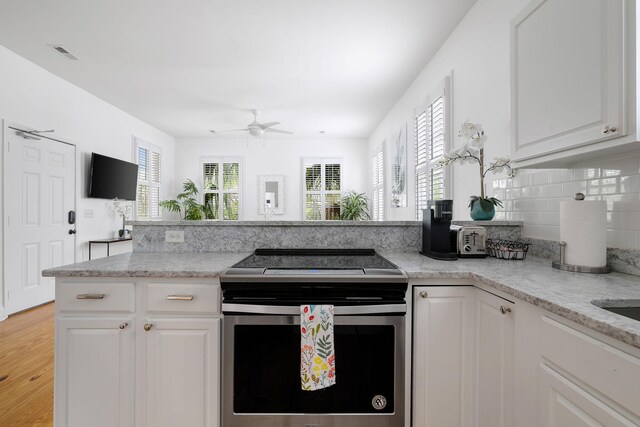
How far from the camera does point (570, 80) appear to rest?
1.20 m

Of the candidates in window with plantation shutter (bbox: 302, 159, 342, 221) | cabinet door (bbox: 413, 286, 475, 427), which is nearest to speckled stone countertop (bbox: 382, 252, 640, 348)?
cabinet door (bbox: 413, 286, 475, 427)

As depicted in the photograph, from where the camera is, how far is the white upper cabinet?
1009mm

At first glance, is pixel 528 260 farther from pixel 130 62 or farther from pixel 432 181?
pixel 130 62

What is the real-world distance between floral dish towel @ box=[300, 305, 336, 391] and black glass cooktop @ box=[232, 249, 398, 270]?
23 centimetres

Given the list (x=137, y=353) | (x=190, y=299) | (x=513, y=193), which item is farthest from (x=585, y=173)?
(x=137, y=353)

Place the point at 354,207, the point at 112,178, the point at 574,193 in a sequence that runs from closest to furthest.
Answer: the point at 574,193
the point at 112,178
the point at 354,207

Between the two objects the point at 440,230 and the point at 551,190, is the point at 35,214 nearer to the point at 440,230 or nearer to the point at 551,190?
the point at 440,230

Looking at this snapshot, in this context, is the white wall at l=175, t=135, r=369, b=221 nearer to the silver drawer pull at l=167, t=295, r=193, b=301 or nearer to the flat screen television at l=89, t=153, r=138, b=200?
the flat screen television at l=89, t=153, r=138, b=200

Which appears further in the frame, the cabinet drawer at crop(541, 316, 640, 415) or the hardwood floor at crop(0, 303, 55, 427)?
the hardwood floor at crop(0, 303, 55, 427)

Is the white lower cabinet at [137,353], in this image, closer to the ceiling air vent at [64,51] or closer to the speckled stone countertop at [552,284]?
the speckled stone countertop at [552,284]

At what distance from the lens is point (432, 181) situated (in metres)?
3.54

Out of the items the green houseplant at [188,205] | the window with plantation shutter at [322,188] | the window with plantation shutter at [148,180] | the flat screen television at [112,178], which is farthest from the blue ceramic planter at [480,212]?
the green houseplant at [188,205]

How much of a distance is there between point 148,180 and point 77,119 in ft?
6.98

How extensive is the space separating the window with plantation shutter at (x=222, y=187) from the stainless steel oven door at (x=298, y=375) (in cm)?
647
